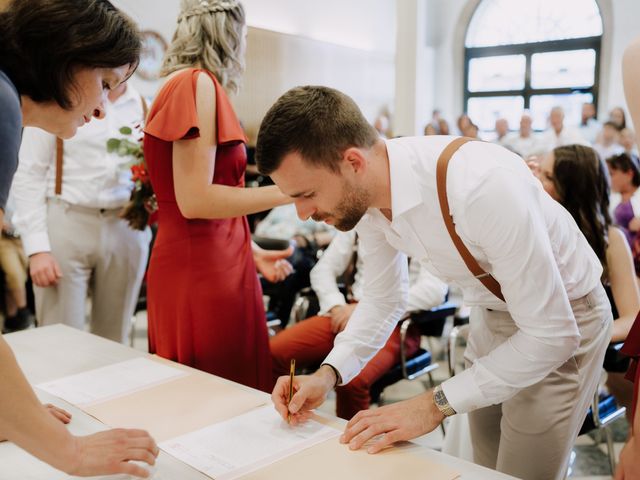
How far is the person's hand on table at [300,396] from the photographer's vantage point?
1.37m

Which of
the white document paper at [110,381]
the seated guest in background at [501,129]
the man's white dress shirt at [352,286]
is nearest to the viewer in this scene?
the white document paper at [110,381]

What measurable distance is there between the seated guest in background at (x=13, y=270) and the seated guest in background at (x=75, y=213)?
5.51 feet

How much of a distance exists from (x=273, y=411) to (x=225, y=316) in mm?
588

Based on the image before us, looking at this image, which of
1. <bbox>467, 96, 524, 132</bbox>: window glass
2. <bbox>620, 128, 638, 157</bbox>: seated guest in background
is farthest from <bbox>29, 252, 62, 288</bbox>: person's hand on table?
<bbox>467, 96, 524, 132</bbox>: window glass

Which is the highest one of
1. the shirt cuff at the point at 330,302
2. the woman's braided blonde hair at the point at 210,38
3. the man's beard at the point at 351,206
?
the woman's braided blonde hair at the point at 210,38

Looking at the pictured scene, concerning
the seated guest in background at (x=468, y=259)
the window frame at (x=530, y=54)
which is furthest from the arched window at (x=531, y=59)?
the seated guest in background at (x=468, y=259)

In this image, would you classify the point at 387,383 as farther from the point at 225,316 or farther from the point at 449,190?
the point at 449,190

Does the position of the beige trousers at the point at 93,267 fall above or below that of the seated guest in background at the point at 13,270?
above

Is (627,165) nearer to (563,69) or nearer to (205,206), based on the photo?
(205,206)

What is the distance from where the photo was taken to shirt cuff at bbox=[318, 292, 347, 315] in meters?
2.89

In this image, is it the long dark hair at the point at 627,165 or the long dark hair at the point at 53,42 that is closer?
the long dark hair at the point at 53,42

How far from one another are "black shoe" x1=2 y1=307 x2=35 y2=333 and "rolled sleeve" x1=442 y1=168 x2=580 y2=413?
3.98m

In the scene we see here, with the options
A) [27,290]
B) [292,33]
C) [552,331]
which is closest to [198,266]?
[552,331]

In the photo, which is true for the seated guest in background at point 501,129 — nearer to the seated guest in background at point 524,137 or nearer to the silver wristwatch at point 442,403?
the seated guest in background at point 524,137
